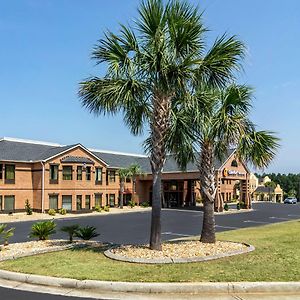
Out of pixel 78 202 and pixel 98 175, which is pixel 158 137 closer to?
pixel 78 202

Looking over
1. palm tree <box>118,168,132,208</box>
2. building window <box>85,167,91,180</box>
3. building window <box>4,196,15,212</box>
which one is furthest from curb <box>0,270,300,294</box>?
palm tree <box>118,168,132,208</box>

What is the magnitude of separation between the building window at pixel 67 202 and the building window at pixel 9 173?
5989mm

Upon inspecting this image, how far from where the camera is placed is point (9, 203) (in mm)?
41594

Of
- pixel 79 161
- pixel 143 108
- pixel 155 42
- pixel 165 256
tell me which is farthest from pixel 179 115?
pixel 79 161

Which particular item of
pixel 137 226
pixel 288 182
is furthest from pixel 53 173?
pixel 288 182

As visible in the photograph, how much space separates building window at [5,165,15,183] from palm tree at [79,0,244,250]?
105ft

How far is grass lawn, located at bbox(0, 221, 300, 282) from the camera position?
336 inches

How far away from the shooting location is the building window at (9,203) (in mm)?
41237

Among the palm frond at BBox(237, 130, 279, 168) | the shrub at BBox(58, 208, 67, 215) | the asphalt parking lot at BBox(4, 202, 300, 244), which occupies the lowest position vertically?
the asphalt parking lot at BBox(4, 202, 300, 244)

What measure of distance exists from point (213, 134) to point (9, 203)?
33711 millimetres

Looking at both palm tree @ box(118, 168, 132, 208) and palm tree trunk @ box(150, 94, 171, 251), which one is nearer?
palm tree trunk @ box(150, 94, 171, 251)

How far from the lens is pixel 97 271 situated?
9289 mm

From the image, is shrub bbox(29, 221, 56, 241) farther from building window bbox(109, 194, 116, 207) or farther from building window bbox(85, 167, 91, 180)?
building window bbox(109, 194, 116, 207)

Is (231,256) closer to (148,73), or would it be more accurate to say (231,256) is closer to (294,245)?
(294,245)
